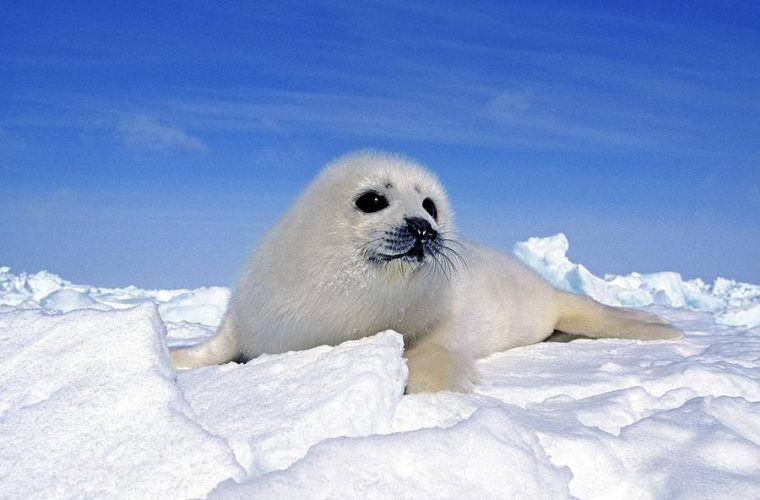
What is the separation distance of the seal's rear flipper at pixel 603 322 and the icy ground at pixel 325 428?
57.5 inches

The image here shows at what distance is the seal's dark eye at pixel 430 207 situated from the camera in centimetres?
334

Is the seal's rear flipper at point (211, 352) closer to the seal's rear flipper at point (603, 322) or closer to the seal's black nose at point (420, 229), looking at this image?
the seal's black nose at point (420, 229)

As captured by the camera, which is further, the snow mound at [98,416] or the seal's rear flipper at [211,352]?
the seal's rear flipper at [211,352]

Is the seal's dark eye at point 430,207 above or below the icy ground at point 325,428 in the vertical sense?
above

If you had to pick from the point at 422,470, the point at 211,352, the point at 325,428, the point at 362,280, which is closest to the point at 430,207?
the point at 362,280

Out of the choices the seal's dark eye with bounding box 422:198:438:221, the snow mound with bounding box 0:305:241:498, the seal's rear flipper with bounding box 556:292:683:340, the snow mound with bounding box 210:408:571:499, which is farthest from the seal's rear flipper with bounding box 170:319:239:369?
the seal's rear flipper with bounding box 556:292:683:340

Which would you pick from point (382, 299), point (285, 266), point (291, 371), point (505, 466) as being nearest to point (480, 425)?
point (505, 466)

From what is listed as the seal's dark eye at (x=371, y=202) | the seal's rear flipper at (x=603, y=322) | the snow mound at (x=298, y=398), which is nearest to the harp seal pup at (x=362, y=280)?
the seal's dark eye at (x=371, y=202)

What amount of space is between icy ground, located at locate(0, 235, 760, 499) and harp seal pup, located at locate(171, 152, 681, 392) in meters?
0.39

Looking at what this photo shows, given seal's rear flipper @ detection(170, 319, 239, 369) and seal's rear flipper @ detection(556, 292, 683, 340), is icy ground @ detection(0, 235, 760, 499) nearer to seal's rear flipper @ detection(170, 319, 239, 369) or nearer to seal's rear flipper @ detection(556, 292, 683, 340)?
seal's rear flipper @ detection(170, 319, 239, 369)

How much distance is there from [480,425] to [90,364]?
120 centimetres

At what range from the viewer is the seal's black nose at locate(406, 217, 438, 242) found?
2934 millimetres

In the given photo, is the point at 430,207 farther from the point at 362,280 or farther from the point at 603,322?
the point at 603,322

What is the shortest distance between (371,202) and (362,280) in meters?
0.36
